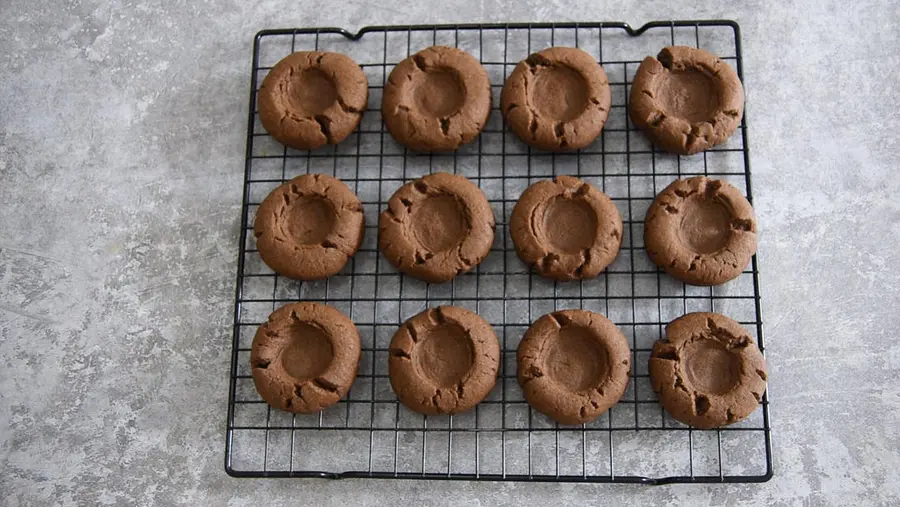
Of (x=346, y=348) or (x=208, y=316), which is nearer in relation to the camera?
(x=346, y=348)

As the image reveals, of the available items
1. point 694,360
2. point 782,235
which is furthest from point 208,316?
point 782,235

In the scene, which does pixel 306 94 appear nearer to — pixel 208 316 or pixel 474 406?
pixel 208 316

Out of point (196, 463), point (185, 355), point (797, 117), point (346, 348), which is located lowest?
point (196, 463)

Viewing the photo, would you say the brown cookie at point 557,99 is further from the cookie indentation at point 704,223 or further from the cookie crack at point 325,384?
the cookie crack at point 325,384

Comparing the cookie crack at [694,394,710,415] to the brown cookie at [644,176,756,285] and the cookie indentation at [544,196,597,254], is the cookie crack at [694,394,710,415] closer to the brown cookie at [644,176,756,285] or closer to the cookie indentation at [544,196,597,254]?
the brown cookie at [644,176,756,285]

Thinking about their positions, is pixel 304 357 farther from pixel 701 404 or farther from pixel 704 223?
pixel 704 223

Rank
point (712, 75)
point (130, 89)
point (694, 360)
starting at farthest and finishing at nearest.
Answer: point (130, 89) < point (712, 75) < point (694, 360)

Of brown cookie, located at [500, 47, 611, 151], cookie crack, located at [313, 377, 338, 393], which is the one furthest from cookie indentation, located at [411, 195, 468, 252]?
cookie crack, located at [313, 377, 338, 393]

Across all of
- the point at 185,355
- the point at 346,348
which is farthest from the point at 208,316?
the point at 346,348

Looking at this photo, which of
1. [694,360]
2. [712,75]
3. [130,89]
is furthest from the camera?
[130,89]

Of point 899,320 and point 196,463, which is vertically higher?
point 899,320
